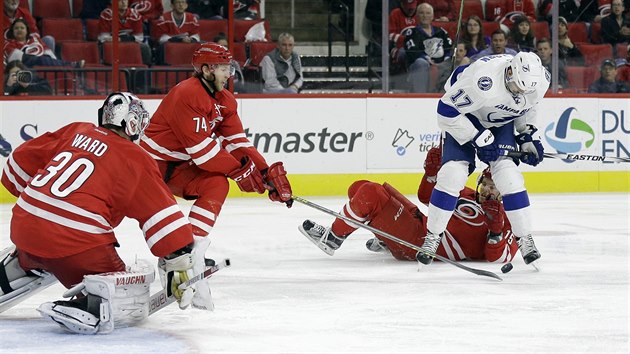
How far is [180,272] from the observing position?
3.78 meters

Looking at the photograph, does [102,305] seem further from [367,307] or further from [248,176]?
[248,176]

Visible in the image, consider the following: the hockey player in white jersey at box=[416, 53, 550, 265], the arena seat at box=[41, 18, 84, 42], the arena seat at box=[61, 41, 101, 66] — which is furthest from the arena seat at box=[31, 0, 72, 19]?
the hockey player in white jersey at box=[416, 53, 550, 265]

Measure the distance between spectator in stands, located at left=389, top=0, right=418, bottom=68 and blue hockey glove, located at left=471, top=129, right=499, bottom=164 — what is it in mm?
3394

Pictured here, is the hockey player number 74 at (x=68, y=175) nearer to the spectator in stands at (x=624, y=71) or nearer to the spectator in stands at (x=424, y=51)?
the spectator in stands at (x=424, y=51)

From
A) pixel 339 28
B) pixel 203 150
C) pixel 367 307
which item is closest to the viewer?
pixel 367 307

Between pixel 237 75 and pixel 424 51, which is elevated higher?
pixel 424 51

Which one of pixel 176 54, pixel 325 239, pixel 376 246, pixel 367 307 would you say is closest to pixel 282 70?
pixel 176 54

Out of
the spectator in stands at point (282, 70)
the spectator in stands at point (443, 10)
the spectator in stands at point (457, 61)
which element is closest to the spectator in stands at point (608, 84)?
the spectator in stands at point (457, 61)

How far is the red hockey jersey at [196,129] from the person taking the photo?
4902 mm

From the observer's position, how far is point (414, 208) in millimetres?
5445

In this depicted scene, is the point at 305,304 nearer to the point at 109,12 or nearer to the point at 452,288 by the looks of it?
the point at 452,288

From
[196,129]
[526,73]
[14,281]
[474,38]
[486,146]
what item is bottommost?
[14,281]

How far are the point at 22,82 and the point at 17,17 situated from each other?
45cm

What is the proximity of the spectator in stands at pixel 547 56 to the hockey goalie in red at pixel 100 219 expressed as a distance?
5505 millimetres
